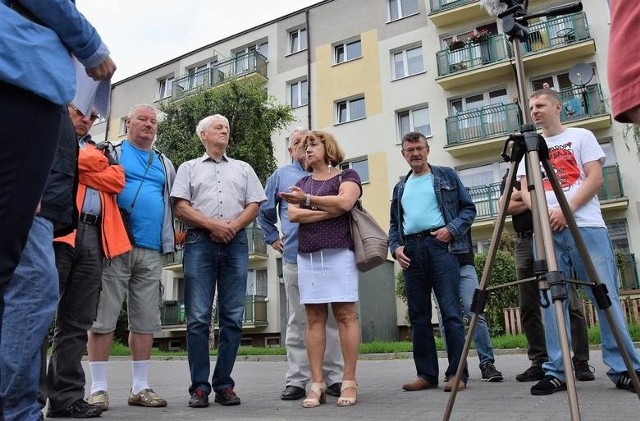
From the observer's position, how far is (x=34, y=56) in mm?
1807

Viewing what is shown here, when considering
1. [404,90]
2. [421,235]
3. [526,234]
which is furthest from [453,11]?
[421,235]

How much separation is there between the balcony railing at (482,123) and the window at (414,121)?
1492 mm

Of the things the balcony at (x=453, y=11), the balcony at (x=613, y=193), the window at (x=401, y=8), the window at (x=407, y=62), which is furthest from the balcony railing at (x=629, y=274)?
the window at (x=401, y=8)

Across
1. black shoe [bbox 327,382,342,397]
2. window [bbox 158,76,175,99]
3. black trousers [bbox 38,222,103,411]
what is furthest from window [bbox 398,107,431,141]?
black trousers [bbox 38,222,103,411]

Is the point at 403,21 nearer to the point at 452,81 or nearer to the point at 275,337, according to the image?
the point at 452,81

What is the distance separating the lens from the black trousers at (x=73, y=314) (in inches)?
151

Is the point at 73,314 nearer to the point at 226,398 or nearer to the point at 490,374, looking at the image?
the point at 226,398

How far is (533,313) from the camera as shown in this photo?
5.44m

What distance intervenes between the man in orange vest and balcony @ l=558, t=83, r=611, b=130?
18.5 meters

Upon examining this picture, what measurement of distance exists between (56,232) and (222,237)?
64.1 inches

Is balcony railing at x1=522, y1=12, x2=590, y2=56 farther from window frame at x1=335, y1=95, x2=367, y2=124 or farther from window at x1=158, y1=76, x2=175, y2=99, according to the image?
window at x1=158, y1=76, x2=175, y2=99

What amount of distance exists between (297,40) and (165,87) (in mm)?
9038

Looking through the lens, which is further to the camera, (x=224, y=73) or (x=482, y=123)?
(x=224, y=73)

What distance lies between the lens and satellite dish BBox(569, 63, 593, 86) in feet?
64.8
